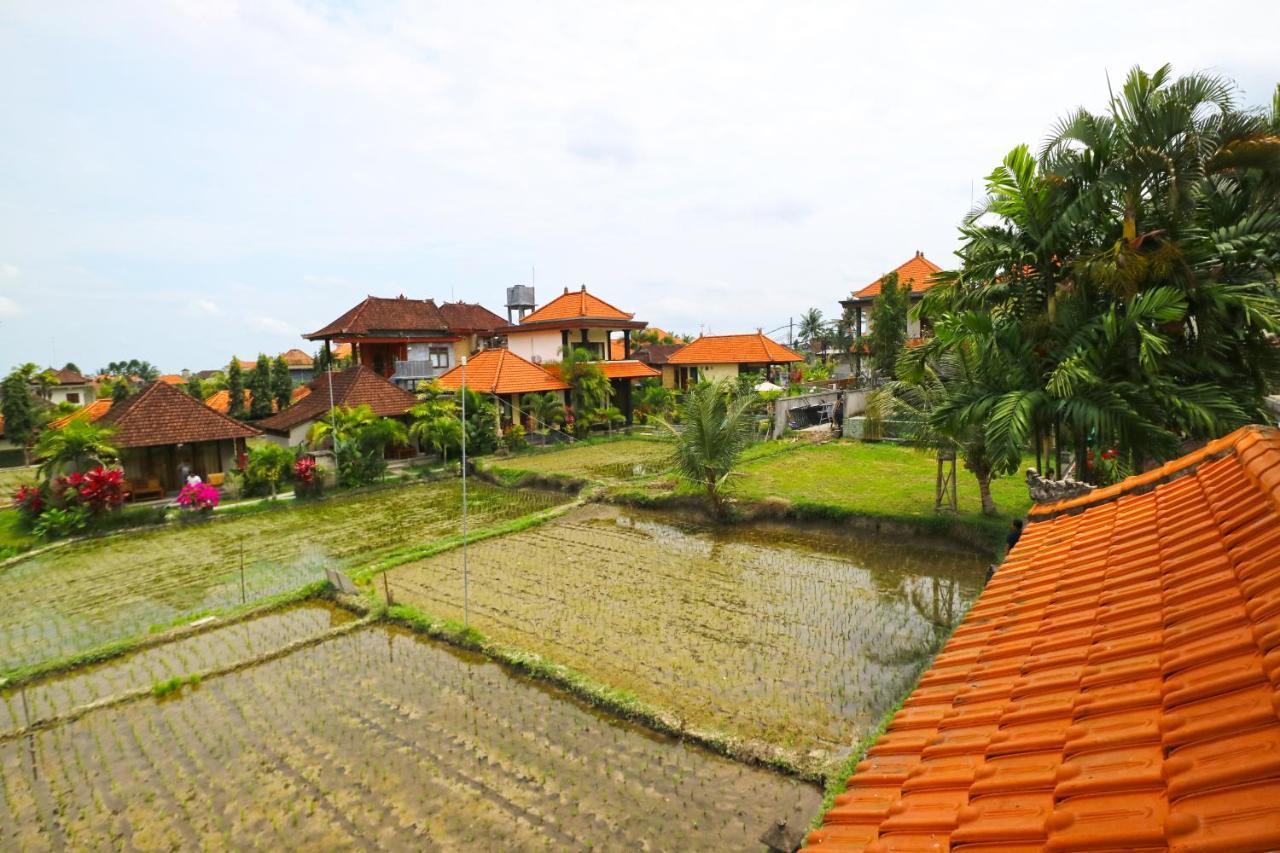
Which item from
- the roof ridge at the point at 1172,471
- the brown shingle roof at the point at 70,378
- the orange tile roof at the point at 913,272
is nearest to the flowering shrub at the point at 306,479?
the roof ridge at the point at 1172,471

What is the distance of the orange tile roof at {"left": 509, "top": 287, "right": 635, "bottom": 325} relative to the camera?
29734mm

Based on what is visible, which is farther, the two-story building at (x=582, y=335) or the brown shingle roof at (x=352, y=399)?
the two-story building at (x=582, y=335)

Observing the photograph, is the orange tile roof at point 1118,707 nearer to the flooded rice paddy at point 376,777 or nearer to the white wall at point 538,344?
the flooded rice paddy at point 376,777

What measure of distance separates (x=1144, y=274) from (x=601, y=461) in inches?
649

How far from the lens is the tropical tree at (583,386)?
84.5 ft

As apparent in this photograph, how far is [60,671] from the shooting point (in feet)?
28.2

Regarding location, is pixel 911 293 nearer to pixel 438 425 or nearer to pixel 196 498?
pixel 438 425

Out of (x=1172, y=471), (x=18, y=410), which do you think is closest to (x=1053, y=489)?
(x=1172, y=471)

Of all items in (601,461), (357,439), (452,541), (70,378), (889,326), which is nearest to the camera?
(452,541)

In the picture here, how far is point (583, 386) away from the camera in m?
25.9

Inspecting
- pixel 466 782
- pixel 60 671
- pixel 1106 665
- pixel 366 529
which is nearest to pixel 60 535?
pixel 366 529

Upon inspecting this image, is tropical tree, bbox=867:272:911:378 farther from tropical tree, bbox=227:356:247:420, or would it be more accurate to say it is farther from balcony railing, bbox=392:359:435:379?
tropical tree, bbox=227:356:247:420

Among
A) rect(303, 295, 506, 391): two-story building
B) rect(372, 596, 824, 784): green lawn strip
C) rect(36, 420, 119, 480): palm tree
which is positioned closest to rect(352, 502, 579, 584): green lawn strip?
rect(372, 596, 824, 784): green lawn strip

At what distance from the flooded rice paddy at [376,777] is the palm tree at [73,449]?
1050cm
